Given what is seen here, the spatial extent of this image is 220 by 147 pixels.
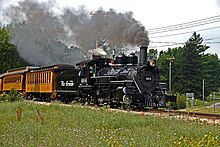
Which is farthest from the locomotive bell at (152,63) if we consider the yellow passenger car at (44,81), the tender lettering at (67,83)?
the yellow passenger car at (44,81)

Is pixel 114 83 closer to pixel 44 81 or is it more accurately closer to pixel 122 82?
pixel 122 82

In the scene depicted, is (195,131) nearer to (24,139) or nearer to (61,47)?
(24,139)

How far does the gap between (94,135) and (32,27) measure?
99.1 feet

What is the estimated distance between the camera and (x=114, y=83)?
64.6 feet

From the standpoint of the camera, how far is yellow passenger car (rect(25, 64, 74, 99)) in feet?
92.0

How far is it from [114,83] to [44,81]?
37.4 feet

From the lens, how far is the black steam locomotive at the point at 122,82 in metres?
19.0

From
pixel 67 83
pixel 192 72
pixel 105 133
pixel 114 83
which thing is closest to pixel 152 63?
pixel 114 83

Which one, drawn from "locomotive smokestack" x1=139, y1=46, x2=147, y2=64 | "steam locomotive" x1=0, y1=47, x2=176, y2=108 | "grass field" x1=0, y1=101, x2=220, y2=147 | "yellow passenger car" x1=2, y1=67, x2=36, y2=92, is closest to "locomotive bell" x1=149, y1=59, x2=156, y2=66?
"steam locomotive" x1=0, y1=47, x2=176, y2=108

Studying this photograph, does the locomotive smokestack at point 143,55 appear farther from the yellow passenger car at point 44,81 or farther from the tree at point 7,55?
the tree at point 7,55

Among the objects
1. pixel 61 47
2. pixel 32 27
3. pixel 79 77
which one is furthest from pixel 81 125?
pixel 61 47

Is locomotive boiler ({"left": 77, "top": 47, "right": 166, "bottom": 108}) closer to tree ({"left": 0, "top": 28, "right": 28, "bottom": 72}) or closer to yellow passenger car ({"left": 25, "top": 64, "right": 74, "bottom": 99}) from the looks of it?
yellow passenger car ({"left": 25, "top": 64, "right": 74, "bottom": 99})

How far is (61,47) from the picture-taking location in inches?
1785

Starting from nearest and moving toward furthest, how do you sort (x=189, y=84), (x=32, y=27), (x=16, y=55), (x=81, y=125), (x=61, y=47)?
1. (x=81, y=125)
2. (x=32, y=27)
3. (x=61, y=47)
4. (x=16, y=55)
5. (x=189, y=84)
